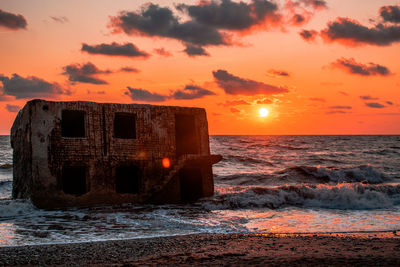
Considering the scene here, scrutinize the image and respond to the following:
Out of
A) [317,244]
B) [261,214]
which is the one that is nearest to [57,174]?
[261,214]

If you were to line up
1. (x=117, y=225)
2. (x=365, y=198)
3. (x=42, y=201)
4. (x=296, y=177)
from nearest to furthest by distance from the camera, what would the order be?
(x=117, y=225), (x=42, y=201), (x=365, y=198), (x=296, y=177)

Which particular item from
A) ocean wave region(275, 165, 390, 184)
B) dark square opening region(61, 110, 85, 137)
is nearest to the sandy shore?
dark square opening region(61, 110, 85, 137)

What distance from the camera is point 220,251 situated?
28.8 feet

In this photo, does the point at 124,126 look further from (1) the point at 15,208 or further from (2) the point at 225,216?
(2) the point at 225,216

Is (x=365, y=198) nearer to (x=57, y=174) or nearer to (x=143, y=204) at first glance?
(x=143, y=204)

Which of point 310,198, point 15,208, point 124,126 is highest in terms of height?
point 124,126

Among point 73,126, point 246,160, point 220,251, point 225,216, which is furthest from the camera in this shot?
point 246,160

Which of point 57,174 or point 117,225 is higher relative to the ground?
point 57,174

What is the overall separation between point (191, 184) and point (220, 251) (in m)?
12.0

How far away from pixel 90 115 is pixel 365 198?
13.4m

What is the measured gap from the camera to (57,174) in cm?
1571

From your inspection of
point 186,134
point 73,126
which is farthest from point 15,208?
point 186,134

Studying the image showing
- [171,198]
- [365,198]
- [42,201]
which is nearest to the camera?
[42,201]

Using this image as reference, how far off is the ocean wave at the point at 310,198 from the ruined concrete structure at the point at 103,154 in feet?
4.52
